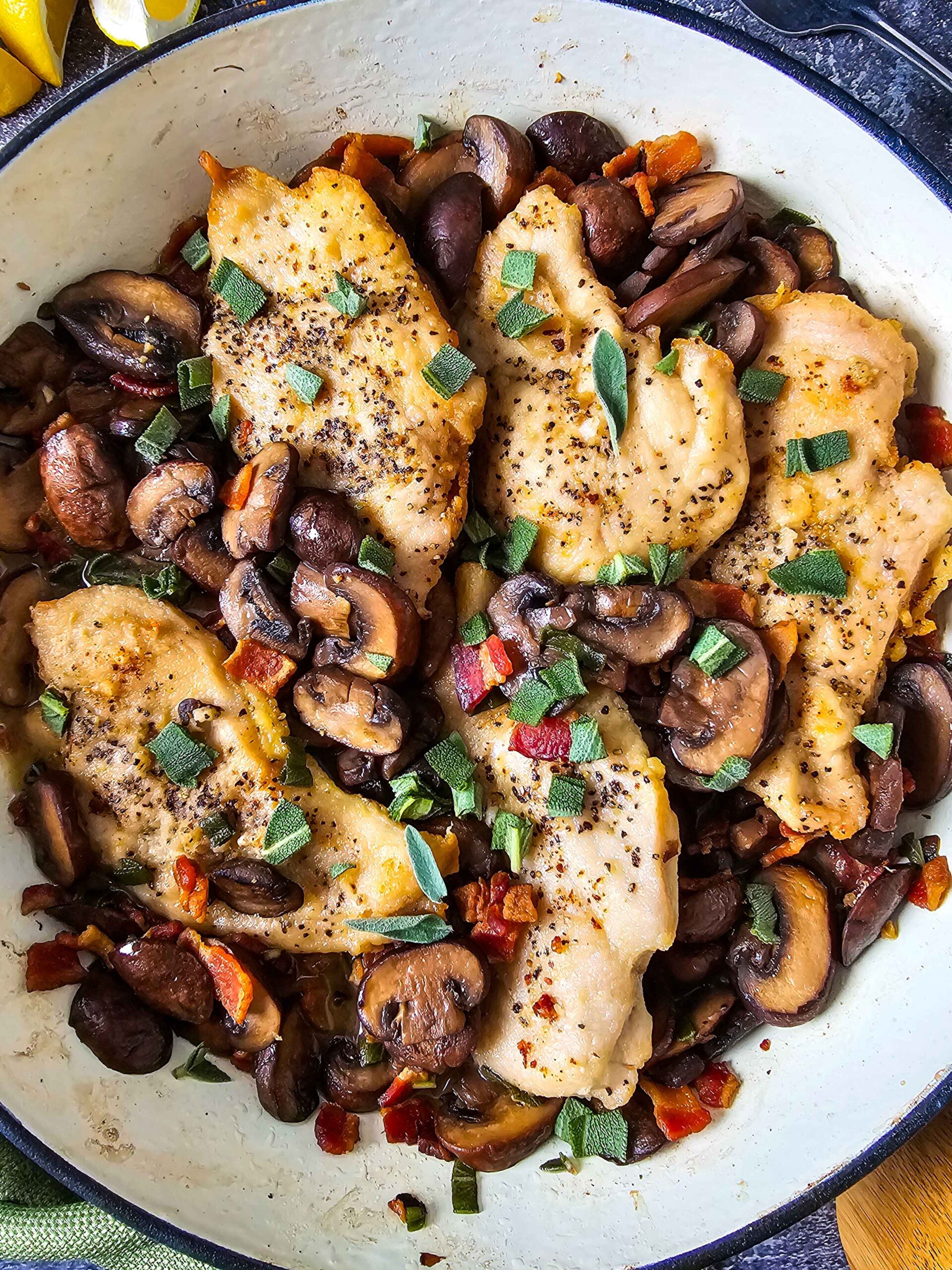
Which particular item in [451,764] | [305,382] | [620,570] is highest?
[620,570]

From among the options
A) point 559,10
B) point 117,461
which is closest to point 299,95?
point 559,10

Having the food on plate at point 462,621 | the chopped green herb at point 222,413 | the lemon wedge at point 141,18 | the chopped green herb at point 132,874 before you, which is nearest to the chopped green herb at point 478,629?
the food on plate at point 462,621

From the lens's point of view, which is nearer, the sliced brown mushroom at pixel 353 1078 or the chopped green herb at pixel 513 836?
the chopped green herb at pixel 513 836

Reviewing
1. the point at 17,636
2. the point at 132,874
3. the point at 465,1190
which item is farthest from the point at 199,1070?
the point at 17,636

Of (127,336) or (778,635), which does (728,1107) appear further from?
(127,336)

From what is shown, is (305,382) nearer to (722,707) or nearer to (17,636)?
(17,636)

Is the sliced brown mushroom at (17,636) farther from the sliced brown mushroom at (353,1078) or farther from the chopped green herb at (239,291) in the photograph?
the sliced brown mushroom at (353,1078)
